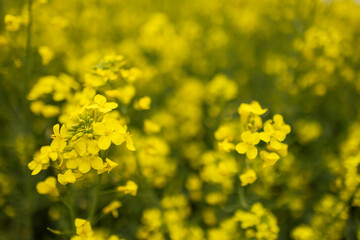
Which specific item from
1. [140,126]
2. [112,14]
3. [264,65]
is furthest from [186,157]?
[112,14]

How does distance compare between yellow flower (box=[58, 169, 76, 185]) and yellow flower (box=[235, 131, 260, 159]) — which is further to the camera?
yellow flower (box=[235, 131, 260, 159])

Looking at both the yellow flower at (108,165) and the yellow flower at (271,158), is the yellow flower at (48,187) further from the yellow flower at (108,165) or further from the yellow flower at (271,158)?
the yellow flower at (271,158)

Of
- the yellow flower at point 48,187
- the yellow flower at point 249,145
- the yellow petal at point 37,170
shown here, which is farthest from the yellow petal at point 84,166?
the yellow flower at point 249,145

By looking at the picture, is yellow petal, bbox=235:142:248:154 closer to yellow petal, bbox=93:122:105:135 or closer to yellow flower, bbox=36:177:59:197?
yellow petal, bbox=93:122:105:135

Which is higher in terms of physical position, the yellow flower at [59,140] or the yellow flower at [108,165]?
the yellow flower at [59,140]

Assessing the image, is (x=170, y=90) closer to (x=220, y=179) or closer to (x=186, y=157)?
(x=186, y=157)

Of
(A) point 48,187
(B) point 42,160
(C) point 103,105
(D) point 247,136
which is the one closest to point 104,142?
(C) point 103,105

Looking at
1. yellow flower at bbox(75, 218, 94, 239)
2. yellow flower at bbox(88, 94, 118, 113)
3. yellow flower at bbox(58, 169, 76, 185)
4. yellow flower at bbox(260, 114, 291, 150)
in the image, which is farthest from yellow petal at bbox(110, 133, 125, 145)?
yellow flower at bbox(260, 114, 291, 150)

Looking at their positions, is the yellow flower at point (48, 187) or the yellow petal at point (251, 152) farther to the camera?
the yellow flower at point (48, 187)
